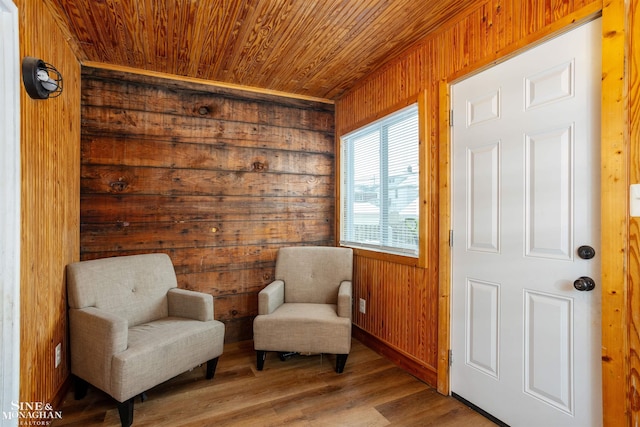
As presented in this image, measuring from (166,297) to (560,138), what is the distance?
2.71 meters

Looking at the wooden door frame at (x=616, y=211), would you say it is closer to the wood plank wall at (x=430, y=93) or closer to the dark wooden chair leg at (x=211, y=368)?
the wood plank wall at (x=430, y=93)

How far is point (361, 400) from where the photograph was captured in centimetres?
198

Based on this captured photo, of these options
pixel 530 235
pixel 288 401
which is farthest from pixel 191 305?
pixel 530 235

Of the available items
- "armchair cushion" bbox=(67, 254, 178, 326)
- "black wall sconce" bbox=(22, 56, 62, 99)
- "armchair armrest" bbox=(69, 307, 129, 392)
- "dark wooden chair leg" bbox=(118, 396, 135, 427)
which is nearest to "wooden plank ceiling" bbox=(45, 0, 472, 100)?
"black wall sconce" bbox=(22, 56, 62, 99)

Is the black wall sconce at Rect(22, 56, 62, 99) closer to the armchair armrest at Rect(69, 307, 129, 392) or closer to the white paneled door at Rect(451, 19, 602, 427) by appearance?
the armchair armrest at Rect(69, 307, 129, 392)

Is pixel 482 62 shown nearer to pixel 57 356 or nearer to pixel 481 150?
pixel 481 150

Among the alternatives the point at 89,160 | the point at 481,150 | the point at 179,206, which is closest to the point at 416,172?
the point at 481,150

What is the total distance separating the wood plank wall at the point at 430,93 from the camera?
1589mm

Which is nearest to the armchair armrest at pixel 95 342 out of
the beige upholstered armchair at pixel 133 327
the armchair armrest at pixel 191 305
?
the beige upholstered armchair at pixel 133 327

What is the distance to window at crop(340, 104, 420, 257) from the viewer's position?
2387 mm

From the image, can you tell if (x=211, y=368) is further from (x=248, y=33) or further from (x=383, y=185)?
(x=248, y=33)

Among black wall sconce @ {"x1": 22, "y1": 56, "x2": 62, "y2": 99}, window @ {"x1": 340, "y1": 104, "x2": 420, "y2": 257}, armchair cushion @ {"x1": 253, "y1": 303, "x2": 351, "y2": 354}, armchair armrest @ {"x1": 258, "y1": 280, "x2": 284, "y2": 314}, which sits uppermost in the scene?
black wall sconce @ {"x1": 22, "y1": 56, "x2": 62, "y2": 99}

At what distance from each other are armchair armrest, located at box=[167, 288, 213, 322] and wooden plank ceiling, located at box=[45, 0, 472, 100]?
5.98 feet

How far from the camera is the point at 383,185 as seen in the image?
107 inches
